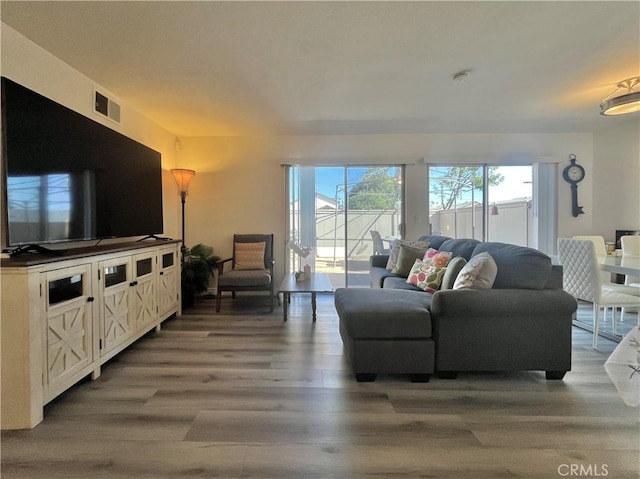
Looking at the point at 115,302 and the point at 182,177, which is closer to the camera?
the point at 115,302

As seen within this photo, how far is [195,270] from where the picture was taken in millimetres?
4078

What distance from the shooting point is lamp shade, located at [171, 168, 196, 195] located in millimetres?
4221

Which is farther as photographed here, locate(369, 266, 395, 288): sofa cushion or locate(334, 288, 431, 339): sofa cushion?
locate(369, 266, 395, 288): sofa cushion

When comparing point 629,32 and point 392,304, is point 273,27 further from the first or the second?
point 629,32

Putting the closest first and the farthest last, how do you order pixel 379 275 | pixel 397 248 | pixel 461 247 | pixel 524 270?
pixel 524 270
pixel 461 247
pixel 379 275
pixel 397 248

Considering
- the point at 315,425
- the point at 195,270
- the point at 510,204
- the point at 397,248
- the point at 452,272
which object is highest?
the point at 510,204

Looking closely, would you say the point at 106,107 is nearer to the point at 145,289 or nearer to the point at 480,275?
the point at 145,289

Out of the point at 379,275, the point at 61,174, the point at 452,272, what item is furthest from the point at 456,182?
the point at 61,174

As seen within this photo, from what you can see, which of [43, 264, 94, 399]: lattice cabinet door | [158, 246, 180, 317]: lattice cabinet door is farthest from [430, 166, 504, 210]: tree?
[43, 264, 94, 399]: lattice cabinet door

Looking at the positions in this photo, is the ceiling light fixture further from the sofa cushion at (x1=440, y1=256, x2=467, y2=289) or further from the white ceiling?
the sofa cushion at (x1=440, y1=256, x2=467, y2=289)

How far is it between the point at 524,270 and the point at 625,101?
1.91m

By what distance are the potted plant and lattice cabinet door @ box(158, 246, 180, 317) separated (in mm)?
395

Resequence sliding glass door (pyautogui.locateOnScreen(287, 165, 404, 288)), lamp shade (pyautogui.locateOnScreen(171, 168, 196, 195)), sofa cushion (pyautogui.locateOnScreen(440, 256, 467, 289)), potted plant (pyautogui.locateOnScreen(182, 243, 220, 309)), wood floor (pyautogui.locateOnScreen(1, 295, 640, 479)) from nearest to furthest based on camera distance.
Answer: wood floor (pyautogui.locateOnScreen(1, 295, 640, 479)) < sofa cushion (pyautogui.locateOnScreen(440, 256, 467, 289)) < potted plant (pyautogui.locateOnScreen(182, 243, 220, 309)) < lamp shade (pyautogui.locateOnScreen(171, 168, 196, 195)) < sliding glass door (pyautogui.locateOnScreen(287, 165, 404, 288))

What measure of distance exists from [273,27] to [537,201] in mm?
4442
